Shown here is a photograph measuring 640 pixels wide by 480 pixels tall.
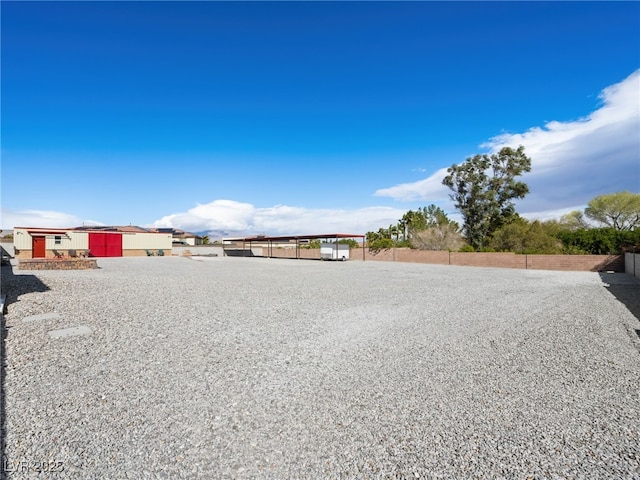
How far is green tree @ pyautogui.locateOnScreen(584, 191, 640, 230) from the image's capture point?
34.0m

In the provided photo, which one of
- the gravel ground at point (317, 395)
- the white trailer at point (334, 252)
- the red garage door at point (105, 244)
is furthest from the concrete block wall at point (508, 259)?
the red garage door at point (105, 244)

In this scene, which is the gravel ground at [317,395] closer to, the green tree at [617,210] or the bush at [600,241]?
the bush at [600,241]

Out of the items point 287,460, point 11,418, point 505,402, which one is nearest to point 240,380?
point 287,460

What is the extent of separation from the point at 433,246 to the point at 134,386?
29.3 m

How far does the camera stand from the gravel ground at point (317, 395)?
242cm

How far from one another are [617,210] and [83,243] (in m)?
51.5

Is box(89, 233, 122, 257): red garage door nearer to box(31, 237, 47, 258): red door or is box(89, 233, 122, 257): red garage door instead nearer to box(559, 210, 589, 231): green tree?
box(31, 237, 47, 258): red door

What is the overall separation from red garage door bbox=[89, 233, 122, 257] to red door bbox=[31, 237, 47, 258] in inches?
128

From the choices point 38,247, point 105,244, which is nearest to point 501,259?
point 105,244

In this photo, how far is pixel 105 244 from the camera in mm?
31109

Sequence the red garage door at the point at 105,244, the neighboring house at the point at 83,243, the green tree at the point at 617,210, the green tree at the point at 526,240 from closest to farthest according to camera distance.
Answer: the green tree at the point at 526,240
the neighboring house at the point at 83,243
the red garage door at the point at 105,244
the green tree at the point at 617,210

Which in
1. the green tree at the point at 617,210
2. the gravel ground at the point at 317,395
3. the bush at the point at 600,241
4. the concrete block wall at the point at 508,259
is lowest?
the gravel ground at the point at 317,395

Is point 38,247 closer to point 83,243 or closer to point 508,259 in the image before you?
point 83,243

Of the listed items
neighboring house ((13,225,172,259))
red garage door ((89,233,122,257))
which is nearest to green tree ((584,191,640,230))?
neighboring house ((13,225,172,259))
